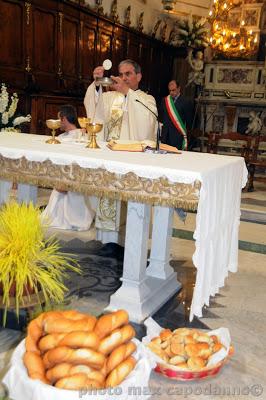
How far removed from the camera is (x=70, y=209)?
5.38 meters

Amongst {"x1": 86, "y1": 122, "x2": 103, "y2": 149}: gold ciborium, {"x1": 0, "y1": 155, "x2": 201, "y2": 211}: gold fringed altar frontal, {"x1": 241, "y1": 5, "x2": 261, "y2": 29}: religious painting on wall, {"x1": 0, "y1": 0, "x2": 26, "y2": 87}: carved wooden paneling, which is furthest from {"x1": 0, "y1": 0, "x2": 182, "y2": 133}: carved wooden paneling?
{"x1": 0, "y1": 155, "x2": 201, "y2": 211}: gold fringed altar frontal

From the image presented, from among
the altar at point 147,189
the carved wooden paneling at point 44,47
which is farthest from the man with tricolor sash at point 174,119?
the altar at point 147,189

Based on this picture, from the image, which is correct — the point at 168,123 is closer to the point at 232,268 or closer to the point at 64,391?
the point at 232,268

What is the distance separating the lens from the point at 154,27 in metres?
12.2

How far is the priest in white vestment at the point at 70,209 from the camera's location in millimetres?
5344

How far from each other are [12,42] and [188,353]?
21.0 feet

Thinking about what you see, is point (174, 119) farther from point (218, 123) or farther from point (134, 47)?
point (218, 123)

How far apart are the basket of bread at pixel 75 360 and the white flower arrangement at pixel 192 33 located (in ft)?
39.6

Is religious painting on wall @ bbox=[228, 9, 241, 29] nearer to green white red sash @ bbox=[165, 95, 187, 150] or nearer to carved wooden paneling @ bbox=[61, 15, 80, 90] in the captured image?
carved wooden paneling @ bbox=[61, 15, 80, 90]

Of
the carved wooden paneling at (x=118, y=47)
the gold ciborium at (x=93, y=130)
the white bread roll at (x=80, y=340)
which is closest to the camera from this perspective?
the white bread roll at (x=80, y=340)

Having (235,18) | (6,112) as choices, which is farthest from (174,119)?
(235,18)

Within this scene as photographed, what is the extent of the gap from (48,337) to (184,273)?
8.23 ft

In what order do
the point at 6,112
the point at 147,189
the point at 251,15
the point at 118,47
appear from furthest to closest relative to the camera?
1. the point at 251,15
2. the point at 118,47
3. the point at 6,112
4. the point at 147,189

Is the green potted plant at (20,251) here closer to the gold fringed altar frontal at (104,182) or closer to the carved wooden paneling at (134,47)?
the gold fringed altar frontal at (104,182)
